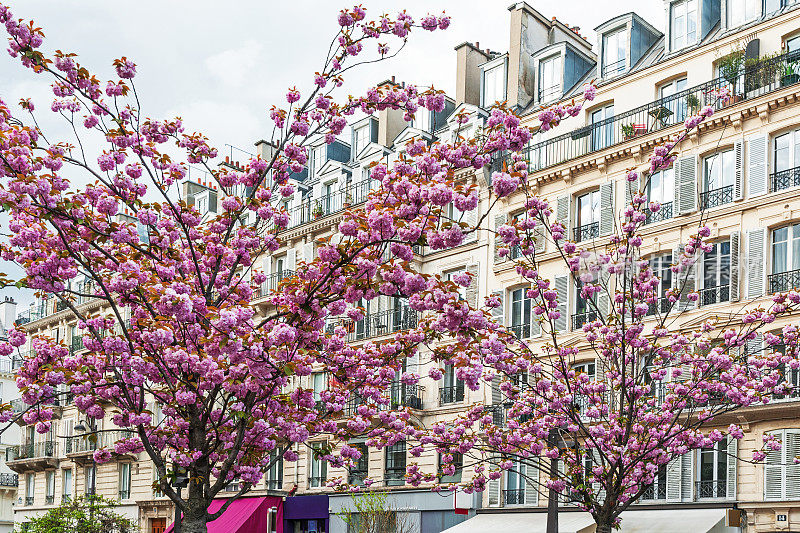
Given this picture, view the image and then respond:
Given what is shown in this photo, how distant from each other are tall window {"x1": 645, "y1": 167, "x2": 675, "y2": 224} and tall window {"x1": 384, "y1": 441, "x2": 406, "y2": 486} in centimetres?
1160

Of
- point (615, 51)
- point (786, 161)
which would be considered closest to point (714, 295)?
point (786, 161)

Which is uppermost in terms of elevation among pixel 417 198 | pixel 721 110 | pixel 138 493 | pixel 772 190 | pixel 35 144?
pixel 721 110

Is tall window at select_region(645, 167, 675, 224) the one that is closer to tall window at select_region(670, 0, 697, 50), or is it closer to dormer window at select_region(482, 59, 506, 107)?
tall window at select_region(670, 0, 697, 50)

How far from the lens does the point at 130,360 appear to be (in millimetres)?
11984

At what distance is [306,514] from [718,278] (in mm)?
18042

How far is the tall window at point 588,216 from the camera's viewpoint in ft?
98.6

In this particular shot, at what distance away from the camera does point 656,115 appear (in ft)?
93.7

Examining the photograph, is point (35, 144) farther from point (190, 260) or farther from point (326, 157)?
point (326, 157)

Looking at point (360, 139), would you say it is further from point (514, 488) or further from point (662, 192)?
point (514, 488)

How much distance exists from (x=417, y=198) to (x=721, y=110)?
1851 centimetres

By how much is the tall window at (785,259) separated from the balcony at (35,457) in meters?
39.7

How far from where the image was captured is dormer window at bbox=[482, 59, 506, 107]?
3544cm

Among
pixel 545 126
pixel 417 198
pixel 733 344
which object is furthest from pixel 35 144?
pixel 733 344

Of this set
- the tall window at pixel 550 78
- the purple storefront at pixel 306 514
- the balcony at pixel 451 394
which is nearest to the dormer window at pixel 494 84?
the tall window at pixel 550 78
